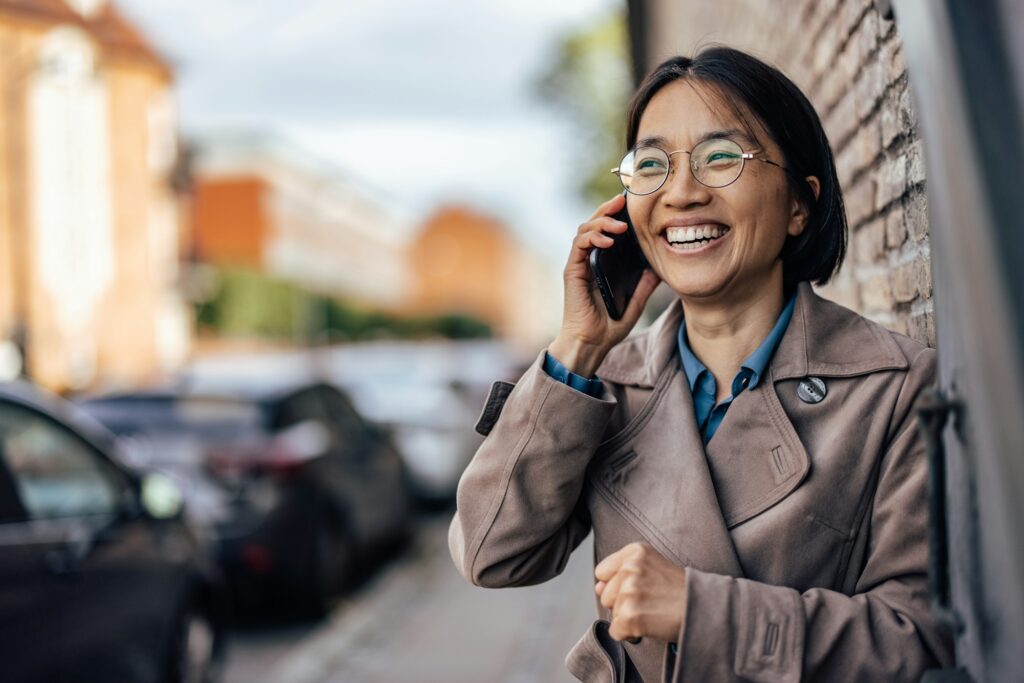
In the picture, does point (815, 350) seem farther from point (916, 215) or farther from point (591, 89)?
point (591, 89)

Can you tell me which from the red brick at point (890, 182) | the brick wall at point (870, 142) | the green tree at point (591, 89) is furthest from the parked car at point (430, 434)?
the green tree at point (591, 89)

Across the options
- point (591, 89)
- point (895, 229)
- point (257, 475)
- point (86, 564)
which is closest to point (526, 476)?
point (895, 229)

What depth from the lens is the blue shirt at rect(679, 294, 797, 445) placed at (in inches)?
77.1

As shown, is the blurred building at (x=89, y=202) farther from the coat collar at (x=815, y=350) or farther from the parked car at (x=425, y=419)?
the coat collar at (x=815, y=350)

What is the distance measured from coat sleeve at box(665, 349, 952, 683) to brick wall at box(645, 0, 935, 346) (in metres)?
0.60

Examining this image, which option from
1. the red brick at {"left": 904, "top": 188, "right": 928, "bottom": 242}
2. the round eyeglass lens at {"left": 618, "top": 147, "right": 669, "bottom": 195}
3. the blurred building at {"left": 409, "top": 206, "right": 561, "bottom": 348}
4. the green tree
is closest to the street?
the red brick at {"left": 904, "top": 188, "right": 928, "bottom": 242}

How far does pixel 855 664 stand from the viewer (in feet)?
5.49

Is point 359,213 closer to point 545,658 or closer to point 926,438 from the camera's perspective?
point 545,658

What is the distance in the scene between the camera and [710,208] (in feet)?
6.35

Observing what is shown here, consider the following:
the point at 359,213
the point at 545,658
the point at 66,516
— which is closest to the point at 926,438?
the point at 66,516

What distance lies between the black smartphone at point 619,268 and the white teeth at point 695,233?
0.37 feet

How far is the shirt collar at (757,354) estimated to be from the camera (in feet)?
6.40

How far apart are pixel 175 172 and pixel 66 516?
3470cm

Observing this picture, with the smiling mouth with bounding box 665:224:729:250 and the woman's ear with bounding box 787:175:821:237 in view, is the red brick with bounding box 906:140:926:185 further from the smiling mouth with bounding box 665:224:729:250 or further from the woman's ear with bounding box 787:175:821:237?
the smiling mouth with bounding box 665:224:729:250
